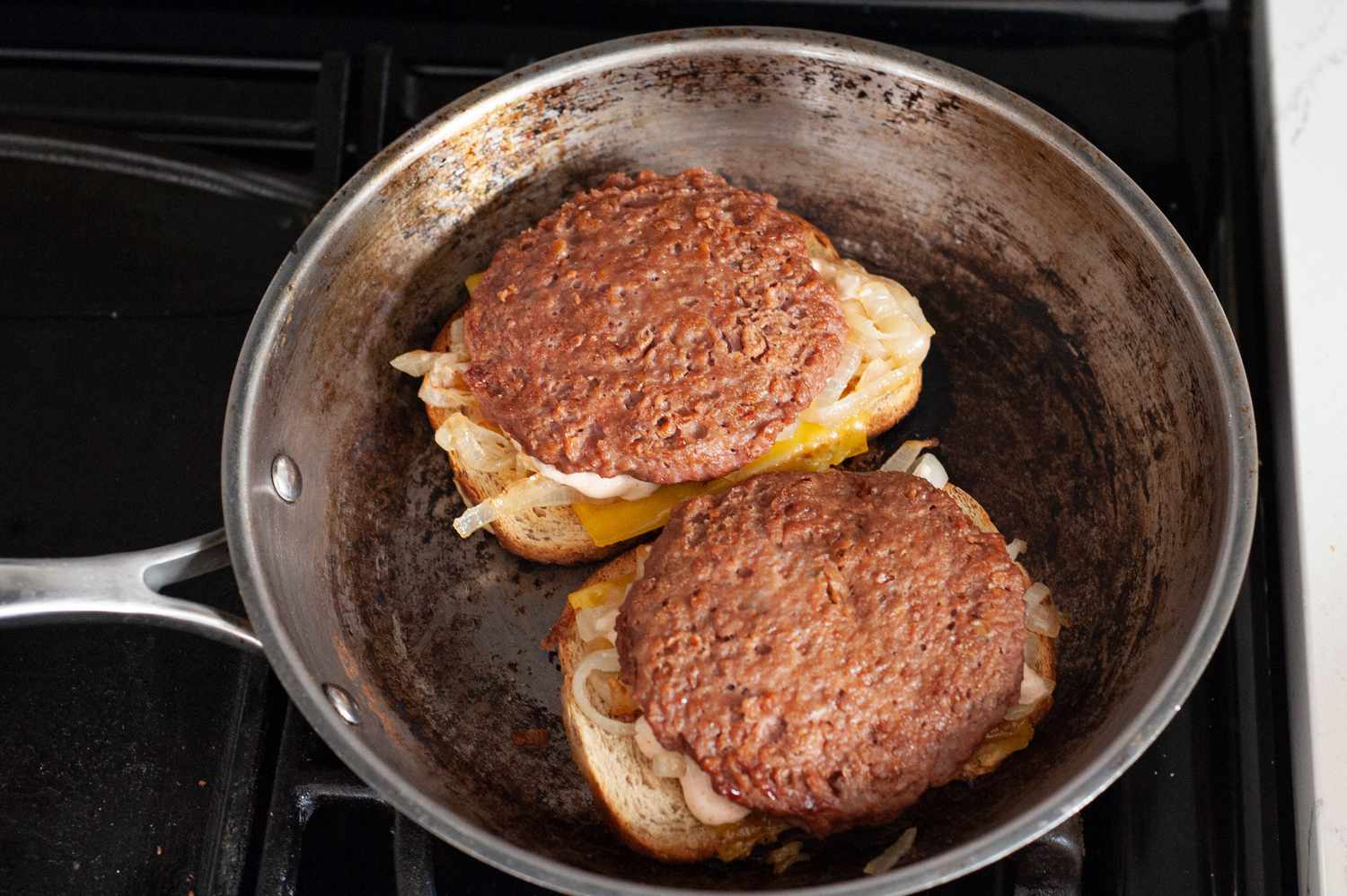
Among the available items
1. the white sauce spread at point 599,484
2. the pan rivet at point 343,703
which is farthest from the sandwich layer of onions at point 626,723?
the pan rivet at point 343,703

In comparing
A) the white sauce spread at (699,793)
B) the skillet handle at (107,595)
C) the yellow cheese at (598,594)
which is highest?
the yellow cheese at (598,594)

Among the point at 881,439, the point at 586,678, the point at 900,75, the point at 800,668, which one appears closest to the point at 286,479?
the point at 586,678

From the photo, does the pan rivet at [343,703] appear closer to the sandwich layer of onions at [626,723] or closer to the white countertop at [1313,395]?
the sandwich layer of onions at [626,723]

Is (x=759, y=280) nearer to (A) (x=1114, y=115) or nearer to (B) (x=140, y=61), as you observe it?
(A) (x=1114, y=115)

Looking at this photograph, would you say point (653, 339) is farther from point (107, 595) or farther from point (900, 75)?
point (107, 595)

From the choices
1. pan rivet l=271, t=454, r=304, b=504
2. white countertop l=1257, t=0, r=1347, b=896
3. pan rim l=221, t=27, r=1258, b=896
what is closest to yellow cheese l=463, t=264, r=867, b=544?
pan rivet l=271, t=454, r=304, b=504

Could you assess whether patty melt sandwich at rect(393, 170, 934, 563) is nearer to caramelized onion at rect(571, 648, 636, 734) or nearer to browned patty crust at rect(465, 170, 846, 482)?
browned patty crust at rect(465, 170, 846, 482)

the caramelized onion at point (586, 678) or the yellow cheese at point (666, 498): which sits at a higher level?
the yellow cheese at point (666, 498)
